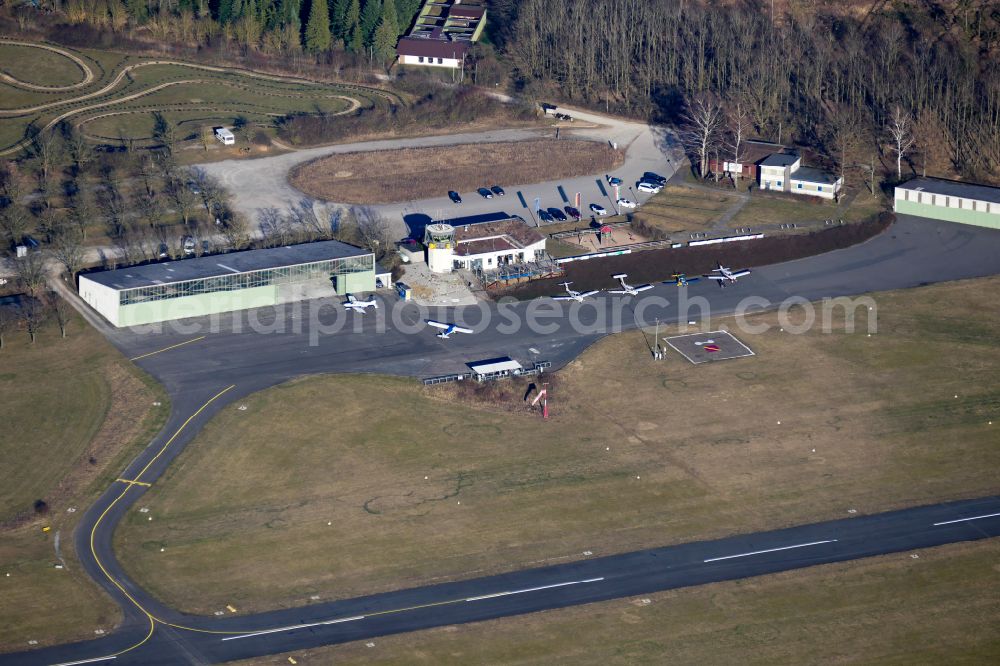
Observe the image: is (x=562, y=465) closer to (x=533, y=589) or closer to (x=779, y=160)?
(x=533, y=589)

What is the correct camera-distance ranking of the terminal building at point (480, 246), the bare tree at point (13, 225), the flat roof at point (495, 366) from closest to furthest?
the flat roof at point (495, 366)
the terminal building at point (480, 246)
the bare tree at point (13, 225)

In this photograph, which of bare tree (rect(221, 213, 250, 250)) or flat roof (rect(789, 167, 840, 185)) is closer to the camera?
bare tree (rect(221, 213, 250, 250))

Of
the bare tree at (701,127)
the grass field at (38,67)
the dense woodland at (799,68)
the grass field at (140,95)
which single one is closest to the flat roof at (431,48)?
the dense woodland at (799,68)

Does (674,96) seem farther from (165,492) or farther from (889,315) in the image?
(165,492)

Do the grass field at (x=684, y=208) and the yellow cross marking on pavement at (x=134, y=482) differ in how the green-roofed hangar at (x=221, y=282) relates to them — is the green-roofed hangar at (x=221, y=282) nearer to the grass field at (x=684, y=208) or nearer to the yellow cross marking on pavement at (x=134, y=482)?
the yellow cross marking on pavement at (x=134, y=482)

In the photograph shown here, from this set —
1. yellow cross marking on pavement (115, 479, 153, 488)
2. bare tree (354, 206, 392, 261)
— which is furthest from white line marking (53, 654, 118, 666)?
bare tree (354, 206, 392, 261)

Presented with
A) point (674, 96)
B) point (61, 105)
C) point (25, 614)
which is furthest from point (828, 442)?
point (61, 105)

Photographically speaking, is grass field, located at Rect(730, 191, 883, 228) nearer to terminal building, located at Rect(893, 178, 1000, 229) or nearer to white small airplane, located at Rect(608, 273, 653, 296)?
terminal building, located at Rect(893, 178, 1000, 229)
